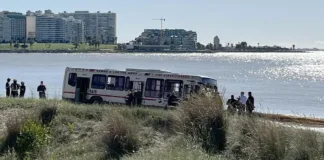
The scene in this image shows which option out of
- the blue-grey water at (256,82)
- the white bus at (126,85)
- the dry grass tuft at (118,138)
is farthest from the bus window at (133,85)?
the dry grass tuft at (118,138)

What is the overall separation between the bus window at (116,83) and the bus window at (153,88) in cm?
138

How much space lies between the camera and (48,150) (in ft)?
55.8

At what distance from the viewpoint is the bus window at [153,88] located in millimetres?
27578

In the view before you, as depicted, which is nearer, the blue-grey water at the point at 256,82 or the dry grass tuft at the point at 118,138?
the dry grass tuft at the point at 118,138

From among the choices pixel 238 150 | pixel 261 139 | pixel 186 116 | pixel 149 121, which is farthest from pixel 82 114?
pixel 261 139

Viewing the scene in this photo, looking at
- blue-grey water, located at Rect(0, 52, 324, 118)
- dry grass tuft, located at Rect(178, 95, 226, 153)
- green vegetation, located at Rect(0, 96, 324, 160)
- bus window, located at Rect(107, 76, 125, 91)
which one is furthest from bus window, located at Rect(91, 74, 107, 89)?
dry grass tuft, located at Rect(178, 95, 226, 153)

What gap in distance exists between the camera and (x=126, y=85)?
1118 inches

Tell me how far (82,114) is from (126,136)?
5197mm

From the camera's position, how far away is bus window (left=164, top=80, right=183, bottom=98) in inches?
1071

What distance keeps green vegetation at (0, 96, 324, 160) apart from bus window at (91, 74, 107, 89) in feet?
23.7

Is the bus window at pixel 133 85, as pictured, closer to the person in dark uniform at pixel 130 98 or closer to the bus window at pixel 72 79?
the person in dark uniform at pixel 130 98

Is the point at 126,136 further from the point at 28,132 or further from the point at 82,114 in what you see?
the point at 82,114

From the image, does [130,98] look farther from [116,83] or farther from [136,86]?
[116,83]

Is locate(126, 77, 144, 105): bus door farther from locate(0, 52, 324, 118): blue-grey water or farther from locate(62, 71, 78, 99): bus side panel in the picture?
locate(0, 52, 324, 118): blue-grey water
